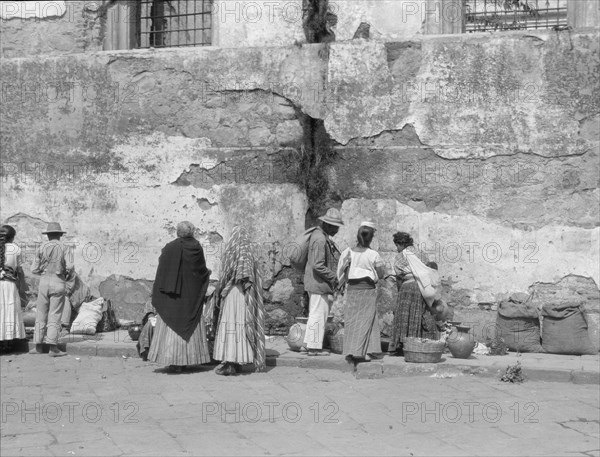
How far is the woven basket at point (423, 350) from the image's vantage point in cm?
953

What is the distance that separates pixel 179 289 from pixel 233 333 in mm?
694

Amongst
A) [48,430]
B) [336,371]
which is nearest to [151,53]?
[336,371]

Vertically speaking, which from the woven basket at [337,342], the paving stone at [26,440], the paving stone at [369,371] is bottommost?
the paving stone at [26,440]

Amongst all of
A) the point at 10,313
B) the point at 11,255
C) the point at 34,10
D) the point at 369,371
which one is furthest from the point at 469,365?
the point at 34,10

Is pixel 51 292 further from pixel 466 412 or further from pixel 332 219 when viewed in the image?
pixel 466 412

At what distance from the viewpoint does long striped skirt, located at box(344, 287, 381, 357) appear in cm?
958

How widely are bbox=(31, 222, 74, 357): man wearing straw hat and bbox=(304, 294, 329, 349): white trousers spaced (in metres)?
2.79

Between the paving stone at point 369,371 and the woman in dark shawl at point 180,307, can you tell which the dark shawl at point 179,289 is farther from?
the paving stone at point 369,371

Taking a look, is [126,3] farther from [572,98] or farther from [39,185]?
[572,98]

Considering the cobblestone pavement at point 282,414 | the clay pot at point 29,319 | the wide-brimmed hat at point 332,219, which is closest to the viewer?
the cobblestone pavement at point 282,414

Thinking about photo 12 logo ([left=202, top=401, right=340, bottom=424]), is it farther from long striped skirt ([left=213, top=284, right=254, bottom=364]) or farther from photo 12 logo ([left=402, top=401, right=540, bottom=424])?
long striped skirt ([left=213, top=284, right=254, bottom=364])

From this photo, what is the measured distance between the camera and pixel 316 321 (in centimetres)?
1005

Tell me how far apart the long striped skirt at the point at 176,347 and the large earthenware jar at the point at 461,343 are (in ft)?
8.18

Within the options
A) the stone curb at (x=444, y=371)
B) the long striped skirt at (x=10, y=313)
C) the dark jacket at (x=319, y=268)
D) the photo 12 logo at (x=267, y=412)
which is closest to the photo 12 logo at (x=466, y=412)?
the photo 12 logo at (x=267, y=412)
